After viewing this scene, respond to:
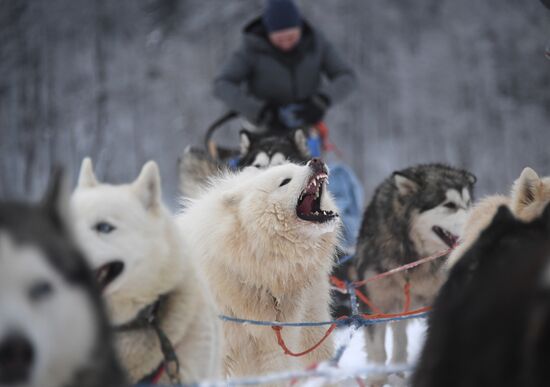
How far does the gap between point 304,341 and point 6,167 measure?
14.0 meters

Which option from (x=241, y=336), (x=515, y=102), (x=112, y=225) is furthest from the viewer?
(x=515, y=102)

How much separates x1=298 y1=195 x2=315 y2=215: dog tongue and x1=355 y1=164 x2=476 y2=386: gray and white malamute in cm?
93

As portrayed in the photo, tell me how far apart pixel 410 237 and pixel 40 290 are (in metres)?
2.87

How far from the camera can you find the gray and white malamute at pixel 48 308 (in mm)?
1097

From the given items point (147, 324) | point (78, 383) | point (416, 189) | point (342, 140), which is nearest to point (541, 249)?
point (78, 383)

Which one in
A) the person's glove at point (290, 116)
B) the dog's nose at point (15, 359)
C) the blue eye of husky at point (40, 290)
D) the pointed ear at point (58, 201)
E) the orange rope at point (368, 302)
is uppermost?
the person's glove at point (290, 116)

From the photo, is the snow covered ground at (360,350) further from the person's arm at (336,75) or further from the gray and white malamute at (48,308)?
the gray and white malamute at (48,308)

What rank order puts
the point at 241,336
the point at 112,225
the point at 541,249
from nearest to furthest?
the point at 541,249 → the point at 112,225 → the point at 241,336

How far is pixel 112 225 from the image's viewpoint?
171 centimetres

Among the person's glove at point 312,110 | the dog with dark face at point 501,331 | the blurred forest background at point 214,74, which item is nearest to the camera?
the dog with dark face at point 501,331

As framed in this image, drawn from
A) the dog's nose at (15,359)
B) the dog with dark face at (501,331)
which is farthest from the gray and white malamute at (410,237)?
the dog's nose at (15,359)

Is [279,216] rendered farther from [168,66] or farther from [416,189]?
[168,66]

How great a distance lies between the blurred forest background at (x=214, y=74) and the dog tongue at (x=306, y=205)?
477 inches

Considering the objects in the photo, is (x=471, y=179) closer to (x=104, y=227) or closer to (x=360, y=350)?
(x=360, y=350)
